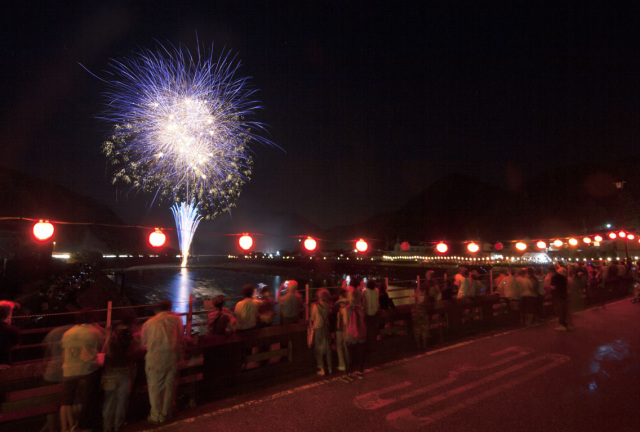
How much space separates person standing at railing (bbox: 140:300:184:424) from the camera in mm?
4688

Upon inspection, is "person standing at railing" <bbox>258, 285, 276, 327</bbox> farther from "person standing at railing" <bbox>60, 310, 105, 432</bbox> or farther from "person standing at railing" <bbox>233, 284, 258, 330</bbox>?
"person standing at railing" <bbox>60, 310, 105, 432</bbox>

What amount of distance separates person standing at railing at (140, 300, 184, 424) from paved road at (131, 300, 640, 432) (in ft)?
0.79

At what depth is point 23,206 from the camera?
6556cm

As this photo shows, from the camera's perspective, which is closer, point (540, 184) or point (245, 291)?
point (245, 291)

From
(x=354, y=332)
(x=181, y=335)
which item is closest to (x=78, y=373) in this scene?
(x=181, y=335)

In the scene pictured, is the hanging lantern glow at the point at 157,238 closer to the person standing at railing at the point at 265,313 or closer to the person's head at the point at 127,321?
the person standing at railing at the point at 265,313

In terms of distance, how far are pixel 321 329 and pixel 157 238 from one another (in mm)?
6481

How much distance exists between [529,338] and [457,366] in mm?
3708

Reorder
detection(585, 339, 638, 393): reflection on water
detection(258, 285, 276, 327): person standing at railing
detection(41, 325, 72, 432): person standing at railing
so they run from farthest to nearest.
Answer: detection(258, 285, 276, 327): person standing at railing < detection(585, 339, 638, 393): reflection on water < detection(41, 325, 72, 432): person standing at railing

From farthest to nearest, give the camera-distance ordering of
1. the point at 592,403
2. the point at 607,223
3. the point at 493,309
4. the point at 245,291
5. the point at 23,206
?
the point at 23,206, the point at 607,223, the point at 493,309, the point at 245,291, the point at 592,403

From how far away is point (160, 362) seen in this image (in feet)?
15.4

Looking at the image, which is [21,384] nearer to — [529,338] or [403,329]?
[403,329]

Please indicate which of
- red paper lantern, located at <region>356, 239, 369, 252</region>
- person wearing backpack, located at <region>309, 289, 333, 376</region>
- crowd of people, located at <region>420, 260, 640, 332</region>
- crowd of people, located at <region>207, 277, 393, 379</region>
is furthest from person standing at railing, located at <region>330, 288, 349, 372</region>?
red paper lantern, located at <region>356, 239, 369, 252</region>

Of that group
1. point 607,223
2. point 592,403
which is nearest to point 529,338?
point 592,403
